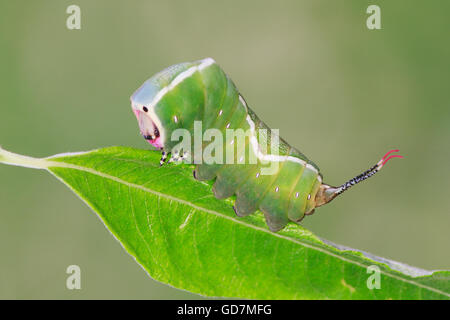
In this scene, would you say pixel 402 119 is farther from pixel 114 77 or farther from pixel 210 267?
pixel 210 267

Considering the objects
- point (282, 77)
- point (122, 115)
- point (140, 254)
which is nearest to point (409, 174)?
point (282, 77)

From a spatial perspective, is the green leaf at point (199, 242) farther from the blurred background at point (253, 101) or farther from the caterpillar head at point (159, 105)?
the blurred background at point (253, 101)

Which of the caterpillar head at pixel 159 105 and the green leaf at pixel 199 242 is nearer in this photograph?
the green leaf at pixel 199 242

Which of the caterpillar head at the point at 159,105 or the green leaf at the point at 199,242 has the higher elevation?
the caterpillar head at the point at 159,105

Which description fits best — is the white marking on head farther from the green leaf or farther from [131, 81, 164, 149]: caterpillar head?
the green leaf

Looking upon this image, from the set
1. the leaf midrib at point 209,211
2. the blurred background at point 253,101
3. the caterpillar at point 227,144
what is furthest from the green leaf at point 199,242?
the blurred background at point 253,101

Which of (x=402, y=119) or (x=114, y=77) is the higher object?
(x=114, y=77)
